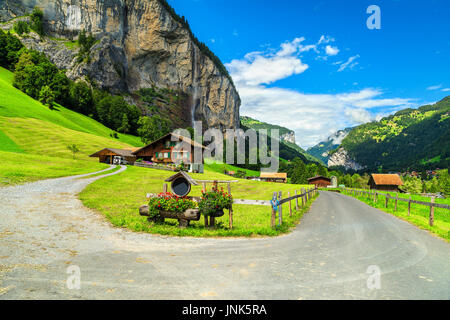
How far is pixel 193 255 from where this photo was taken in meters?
7.40

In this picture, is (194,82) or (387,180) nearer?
(387,180)

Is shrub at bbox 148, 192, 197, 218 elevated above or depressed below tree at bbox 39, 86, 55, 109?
below

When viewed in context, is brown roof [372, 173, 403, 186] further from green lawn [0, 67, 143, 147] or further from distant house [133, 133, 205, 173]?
green lawn [0, 67, 143, 147]

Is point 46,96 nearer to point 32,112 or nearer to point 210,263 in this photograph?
point 32,112

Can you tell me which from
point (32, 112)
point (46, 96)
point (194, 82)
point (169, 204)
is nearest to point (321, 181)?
point (194, 82)

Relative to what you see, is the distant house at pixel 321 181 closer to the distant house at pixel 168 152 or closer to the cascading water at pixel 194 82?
the distant house at pixel 168 152

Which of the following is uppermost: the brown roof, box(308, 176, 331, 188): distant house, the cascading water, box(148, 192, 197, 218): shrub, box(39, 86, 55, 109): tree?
the cascading water

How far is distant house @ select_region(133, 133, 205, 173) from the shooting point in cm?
6241

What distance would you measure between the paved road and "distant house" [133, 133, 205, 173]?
51.3 meters

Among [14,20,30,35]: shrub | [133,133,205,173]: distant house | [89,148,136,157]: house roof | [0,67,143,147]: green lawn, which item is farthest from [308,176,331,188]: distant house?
[14,20,30,35]: shrub

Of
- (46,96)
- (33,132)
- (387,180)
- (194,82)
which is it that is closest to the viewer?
(33,132)

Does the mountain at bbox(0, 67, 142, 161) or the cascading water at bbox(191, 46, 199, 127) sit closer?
the mountain at bbox(0, 67, 142, 161)

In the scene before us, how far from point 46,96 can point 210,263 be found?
105 metres

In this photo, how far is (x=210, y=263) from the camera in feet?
21.9
